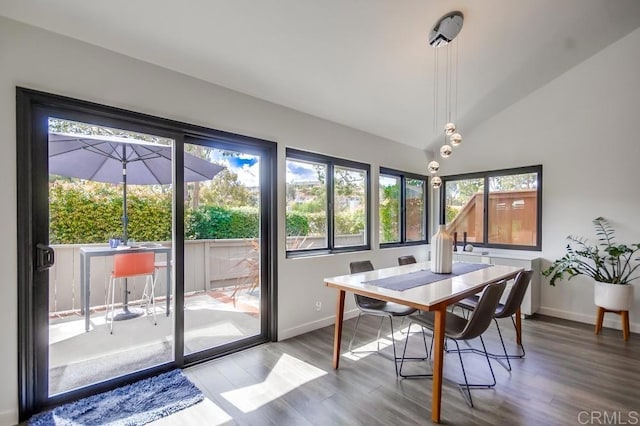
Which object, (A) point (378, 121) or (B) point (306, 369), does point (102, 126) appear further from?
(A) point (378, 121)

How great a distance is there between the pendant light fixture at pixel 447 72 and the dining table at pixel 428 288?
3.10 feet

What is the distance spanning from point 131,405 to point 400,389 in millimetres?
1950

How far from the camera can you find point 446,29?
2717mm

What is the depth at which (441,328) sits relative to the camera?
6.66ft

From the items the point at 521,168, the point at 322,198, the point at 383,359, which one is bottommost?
the point at 383,359

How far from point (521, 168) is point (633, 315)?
2199 millimetres

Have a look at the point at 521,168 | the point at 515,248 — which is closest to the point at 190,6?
the point at 521,168

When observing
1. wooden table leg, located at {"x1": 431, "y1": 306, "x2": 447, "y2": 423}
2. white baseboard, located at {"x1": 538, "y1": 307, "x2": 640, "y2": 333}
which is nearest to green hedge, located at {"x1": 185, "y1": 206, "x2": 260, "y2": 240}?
wooden table leg, located at {"x1": 431, "y1": 306, "x2": 447, "y2": 423}

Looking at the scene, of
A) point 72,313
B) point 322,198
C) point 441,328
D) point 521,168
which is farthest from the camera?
point 521,168

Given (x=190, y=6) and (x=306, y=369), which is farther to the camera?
(x=306, y=369)

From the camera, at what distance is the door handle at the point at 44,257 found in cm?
201

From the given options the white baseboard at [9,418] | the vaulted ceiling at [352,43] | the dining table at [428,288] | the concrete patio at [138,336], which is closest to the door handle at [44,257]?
the concrete patio at [138,336]

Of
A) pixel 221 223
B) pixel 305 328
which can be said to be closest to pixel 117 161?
pixel 221 223

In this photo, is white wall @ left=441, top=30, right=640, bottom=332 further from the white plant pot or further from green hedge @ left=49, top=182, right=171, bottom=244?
green hedge @ left=49, top=182, right=171, bottom=244
